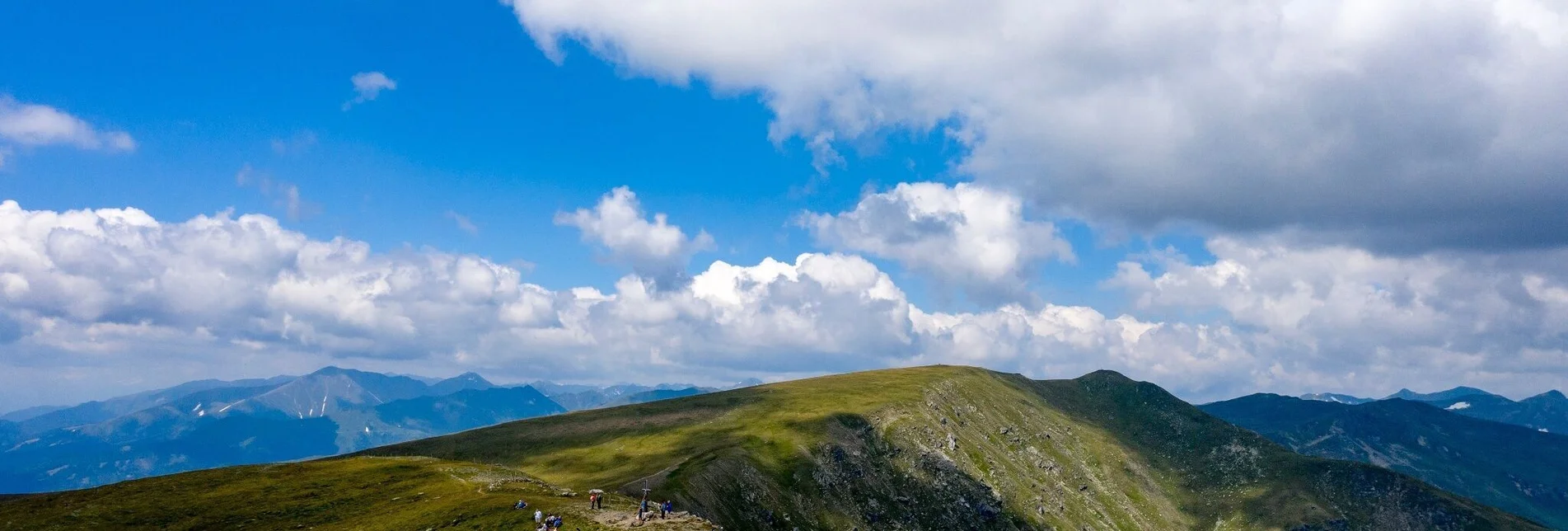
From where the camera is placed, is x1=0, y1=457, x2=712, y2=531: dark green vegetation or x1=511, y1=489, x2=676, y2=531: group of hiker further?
x1=0, y1=457, x2=712, y2=531: dark green vegetation

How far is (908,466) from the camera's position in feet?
633

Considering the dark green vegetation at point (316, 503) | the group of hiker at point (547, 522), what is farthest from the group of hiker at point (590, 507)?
the dark green vegetation at point (316, 503)

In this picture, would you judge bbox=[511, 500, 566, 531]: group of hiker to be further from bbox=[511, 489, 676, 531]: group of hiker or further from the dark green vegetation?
the dark green vegetation

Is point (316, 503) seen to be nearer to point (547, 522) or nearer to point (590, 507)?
point (590, 507)

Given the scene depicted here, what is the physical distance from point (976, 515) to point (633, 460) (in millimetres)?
86113

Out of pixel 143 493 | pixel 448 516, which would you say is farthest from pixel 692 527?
pixel 143 493

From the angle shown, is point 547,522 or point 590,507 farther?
point 590,507

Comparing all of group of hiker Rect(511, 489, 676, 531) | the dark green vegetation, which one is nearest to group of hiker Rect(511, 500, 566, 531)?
group of hiker Rect(511, 489, 676, 531)

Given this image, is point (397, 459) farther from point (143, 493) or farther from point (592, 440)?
point (592, 440)

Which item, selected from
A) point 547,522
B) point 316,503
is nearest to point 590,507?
point 547,522

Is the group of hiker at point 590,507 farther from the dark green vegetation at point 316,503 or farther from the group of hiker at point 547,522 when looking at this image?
the dark green vegetation at point 316,503

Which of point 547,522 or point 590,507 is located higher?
point 590,507

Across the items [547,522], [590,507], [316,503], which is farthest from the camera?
[316,503]

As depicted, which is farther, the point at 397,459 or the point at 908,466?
the point at 908,466
